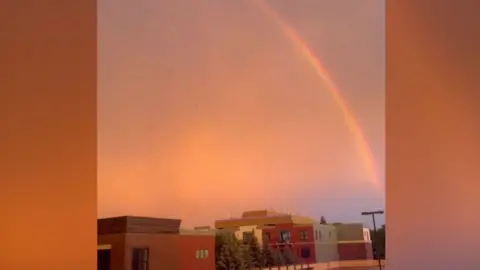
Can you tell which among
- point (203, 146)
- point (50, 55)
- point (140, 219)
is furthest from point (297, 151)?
point (50, 55)

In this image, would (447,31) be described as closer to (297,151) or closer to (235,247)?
(297,151)

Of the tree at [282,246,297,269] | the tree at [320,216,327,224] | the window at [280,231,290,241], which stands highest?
the tree at [320,216,327,224]

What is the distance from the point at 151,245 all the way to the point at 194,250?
0.69 meters

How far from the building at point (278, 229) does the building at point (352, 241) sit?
Answer: 27 centimetres

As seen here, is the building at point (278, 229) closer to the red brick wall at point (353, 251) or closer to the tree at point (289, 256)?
the tree at point (289, 256)

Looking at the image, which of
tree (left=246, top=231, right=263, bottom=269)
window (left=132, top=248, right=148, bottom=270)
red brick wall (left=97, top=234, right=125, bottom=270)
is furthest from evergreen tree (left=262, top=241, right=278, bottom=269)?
red brick wall (left=97, top=234, right=125, bottom=270)

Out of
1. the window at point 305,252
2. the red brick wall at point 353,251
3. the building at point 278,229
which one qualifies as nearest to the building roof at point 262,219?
the building at point 278,229

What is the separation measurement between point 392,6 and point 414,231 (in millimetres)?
720

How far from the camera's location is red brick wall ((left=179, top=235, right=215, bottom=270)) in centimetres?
604

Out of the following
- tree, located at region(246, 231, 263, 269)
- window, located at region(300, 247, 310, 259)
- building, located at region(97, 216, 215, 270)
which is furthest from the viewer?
window, located at region(300, 247, 310, 259)

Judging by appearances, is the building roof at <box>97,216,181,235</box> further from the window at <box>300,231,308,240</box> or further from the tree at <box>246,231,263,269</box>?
the window at <box>300,231,308,240</box>

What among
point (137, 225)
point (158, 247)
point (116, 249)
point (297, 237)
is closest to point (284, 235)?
point (297, 237)

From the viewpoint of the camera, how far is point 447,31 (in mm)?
1940

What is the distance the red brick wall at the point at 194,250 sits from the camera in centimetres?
604
